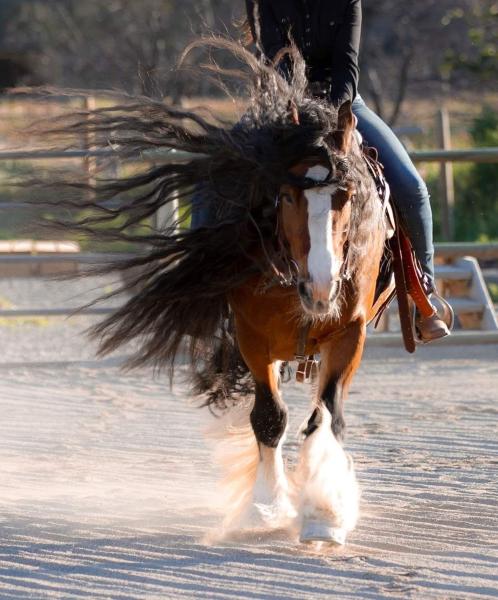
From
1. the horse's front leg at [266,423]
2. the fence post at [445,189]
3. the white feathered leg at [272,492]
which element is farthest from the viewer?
the fence post at [445,189]

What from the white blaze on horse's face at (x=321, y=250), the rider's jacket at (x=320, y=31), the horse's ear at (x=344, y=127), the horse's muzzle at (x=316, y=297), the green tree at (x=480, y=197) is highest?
the rider's jacket at (x=320, y=31)

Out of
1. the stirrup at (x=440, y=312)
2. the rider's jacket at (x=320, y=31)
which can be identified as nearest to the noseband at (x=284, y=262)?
the rider's jacket at (x=320, y=31)

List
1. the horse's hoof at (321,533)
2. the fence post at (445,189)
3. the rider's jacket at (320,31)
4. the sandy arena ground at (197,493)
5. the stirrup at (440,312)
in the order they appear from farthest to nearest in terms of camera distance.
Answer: the fence post at (445,189), the stirrup at (440,312), the rider's jacket at (320,31), the horse's hoof at (321,533), the sandy arena ground at (197,493)

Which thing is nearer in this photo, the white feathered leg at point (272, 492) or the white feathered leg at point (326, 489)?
the white feathered leg at point (326, 489)

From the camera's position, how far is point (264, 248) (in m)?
4.97

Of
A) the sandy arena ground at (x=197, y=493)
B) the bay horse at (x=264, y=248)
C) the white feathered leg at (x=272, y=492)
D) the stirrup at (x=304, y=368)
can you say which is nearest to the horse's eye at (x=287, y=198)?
the bay horse at (x=264, y=248)

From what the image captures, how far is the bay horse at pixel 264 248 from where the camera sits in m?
4.72

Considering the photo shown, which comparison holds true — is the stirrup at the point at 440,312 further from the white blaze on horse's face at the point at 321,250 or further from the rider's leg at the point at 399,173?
the white blaze on horse's face at the point at 321,250

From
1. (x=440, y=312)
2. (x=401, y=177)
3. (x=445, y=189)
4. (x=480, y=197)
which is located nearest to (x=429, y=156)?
(x=445, y=189)

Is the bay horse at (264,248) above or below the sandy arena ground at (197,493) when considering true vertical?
above

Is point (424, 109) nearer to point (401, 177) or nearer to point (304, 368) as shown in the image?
point (401, 177)

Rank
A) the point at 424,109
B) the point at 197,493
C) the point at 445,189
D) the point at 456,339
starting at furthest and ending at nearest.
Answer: the point at 424,109
the point at 445,189
the point at 456,339
the point at 197,493

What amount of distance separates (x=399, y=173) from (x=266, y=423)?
1.33 meters

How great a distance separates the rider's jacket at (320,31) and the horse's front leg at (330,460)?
1.15 metres
